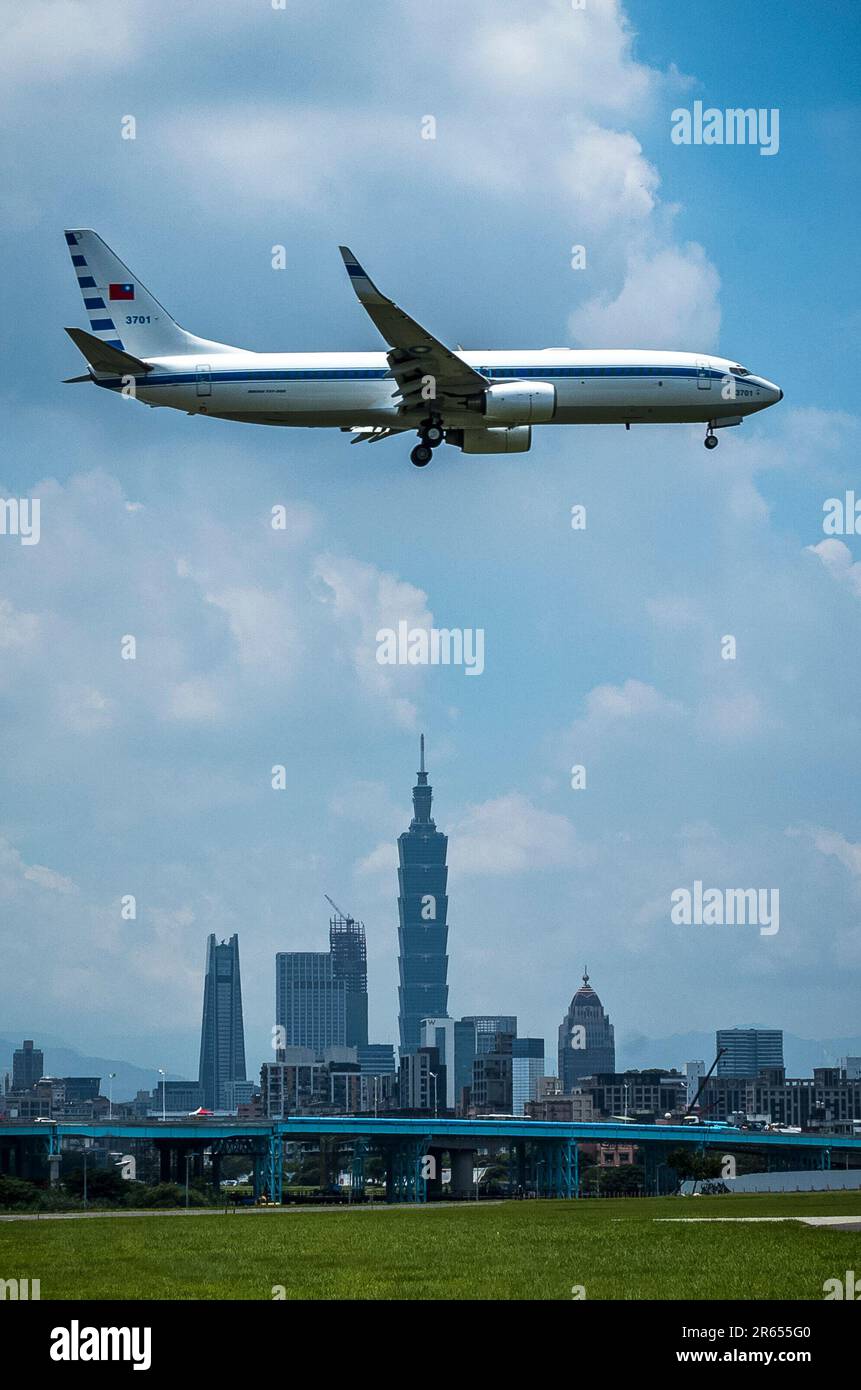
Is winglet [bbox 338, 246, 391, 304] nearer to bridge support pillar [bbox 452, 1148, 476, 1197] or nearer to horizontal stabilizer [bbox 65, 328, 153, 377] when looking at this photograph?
horizontal stabilizer [bbox 65, 328, 153, 377]

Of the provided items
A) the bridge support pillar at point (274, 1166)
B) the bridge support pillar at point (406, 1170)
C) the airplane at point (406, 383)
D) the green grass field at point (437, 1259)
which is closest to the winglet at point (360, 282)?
the airplane at point (406, 383)

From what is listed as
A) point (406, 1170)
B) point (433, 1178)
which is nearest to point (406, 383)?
point (406, 1170)

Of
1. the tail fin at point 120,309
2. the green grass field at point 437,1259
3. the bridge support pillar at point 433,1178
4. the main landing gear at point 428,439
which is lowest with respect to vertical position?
the bridge support pillar at point 433,1178

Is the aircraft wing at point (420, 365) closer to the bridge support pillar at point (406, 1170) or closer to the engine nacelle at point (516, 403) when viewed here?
the engine nacelle at point (516, 403)

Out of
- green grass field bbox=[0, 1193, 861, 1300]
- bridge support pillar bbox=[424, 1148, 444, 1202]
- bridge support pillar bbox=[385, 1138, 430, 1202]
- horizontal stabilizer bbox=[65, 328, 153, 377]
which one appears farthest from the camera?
bridge support pillar bbox=[424, 1148, 444, 1202]

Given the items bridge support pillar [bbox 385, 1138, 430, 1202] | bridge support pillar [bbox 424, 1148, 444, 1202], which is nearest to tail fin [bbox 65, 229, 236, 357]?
bridge support pillar [bbox 385, 1138, 430, 1202]
